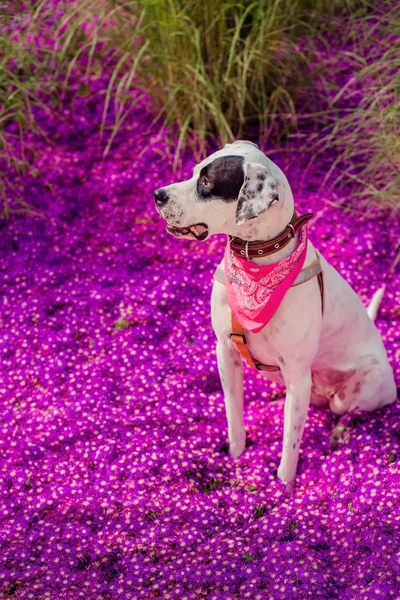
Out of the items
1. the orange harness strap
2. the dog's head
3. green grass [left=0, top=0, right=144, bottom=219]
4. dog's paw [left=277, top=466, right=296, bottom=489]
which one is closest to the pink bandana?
the orange harness strap

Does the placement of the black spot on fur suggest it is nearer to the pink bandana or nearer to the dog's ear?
the dog's ear

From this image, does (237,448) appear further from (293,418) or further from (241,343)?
(241,343)

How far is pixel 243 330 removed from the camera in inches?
125

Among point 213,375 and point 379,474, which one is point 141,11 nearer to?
point 213,375

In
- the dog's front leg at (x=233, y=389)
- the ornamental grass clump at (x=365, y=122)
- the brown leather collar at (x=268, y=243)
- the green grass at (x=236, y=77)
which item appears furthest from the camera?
the green grass at (x=236, y=77)

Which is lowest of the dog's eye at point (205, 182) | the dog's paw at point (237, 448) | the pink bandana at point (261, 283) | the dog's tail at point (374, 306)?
the dog's paw at point (237, 448)

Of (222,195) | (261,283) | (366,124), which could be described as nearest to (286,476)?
(261,283)

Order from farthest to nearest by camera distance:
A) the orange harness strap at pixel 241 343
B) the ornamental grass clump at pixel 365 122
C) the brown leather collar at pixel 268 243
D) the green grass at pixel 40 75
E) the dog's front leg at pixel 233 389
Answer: the green grass at pixel 40 75 → the ornamental grass clump at pixel 365 122 → the dog's front leg at pixel 233 389 → the orange harness strap at pixel 241 343 → the brown leather collar at pixel 268 243

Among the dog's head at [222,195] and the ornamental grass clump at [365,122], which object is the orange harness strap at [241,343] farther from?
the ornamental grass clump at [365,122]

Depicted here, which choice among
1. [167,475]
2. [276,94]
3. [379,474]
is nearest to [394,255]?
[276,94]

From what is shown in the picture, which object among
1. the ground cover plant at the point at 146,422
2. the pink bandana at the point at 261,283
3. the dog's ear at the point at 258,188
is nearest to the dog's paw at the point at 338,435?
the ground cover plant at the point at 146,422

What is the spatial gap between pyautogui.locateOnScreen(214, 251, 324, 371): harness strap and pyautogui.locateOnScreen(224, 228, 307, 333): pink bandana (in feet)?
0.16

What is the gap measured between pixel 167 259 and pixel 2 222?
1.21 m

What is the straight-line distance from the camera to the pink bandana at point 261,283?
2943 millimetres
